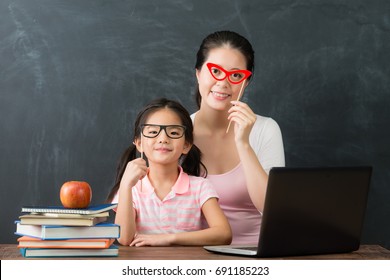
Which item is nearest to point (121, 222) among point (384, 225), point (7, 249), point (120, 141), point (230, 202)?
point (7, 249)

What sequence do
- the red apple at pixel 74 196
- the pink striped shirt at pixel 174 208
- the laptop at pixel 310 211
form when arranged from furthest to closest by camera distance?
the pink striped shirt at pixel 174 208, the red apple at pixel 74 196, the laptop at pixel 310 211

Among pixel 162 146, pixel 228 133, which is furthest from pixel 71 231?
pixel 228 133

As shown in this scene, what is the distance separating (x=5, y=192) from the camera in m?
3.51

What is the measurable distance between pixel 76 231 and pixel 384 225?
220 centimetres

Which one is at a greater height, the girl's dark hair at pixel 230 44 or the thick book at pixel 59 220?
the girl's dark hair at pixel 230 44

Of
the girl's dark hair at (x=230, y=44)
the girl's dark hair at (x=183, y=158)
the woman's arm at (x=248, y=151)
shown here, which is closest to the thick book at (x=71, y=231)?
the girl's dark hair at (x=183, y=158)

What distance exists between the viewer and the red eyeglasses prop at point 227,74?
106 inches

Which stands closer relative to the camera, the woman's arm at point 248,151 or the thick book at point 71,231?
the thick book at point 71,231

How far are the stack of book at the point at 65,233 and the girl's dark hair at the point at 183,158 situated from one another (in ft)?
2.14

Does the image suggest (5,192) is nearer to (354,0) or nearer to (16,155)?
(16,155)

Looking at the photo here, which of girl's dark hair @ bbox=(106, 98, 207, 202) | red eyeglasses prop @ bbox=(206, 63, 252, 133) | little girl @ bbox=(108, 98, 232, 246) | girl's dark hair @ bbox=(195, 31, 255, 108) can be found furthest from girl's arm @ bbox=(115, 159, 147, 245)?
girl's dark hair @ bbox=(195, 31, 255, 108)

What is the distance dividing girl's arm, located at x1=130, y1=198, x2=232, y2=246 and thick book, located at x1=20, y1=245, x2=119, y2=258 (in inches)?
10.4

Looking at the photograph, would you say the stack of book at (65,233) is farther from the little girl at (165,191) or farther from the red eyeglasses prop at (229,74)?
the red eyeglasses prop at (229,74)

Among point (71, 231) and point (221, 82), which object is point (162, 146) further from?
point (71, 231)
